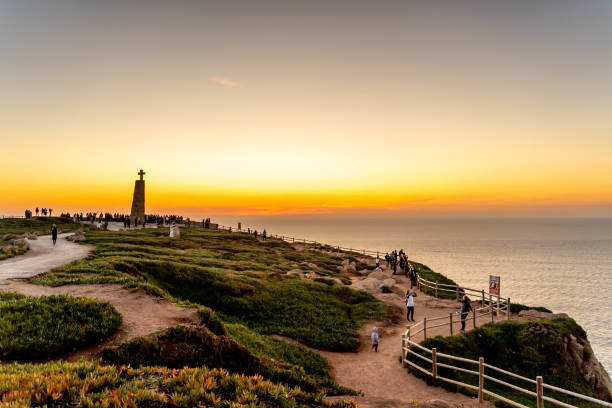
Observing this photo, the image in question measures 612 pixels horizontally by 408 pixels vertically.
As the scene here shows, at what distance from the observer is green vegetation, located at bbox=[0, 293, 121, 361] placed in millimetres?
10922

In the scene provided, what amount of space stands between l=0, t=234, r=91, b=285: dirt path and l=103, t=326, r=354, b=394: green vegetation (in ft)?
44.2

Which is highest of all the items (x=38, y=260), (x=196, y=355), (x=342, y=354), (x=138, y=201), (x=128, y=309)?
(x=138, y=201)

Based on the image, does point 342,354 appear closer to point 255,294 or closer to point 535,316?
point 255,294

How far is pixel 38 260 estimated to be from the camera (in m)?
27.5

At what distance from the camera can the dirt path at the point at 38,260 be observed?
22070mm

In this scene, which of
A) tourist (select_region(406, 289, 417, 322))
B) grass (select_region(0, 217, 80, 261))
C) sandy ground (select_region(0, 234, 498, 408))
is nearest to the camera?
sandy ground (select_region(0, 234, 498, 408))

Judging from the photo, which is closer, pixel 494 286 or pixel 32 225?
pixel 494 286

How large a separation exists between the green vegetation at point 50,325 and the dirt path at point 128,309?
1.55 feet

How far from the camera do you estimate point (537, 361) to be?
21.9m

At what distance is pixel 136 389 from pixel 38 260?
26010mm

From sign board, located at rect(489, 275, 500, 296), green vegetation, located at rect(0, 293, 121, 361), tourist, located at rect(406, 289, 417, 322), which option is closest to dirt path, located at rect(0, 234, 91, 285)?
green vegetation, located at rect(0, 293, 121, 361)

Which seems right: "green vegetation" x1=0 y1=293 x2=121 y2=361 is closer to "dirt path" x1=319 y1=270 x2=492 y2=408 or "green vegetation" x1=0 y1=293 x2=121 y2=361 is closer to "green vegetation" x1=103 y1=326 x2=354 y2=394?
"green vegetation" x1=103 y1=326 x2=354 y2=394

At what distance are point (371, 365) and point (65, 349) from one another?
13850 millimetres

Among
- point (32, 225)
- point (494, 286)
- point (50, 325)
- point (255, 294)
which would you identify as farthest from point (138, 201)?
point (494, 286)
